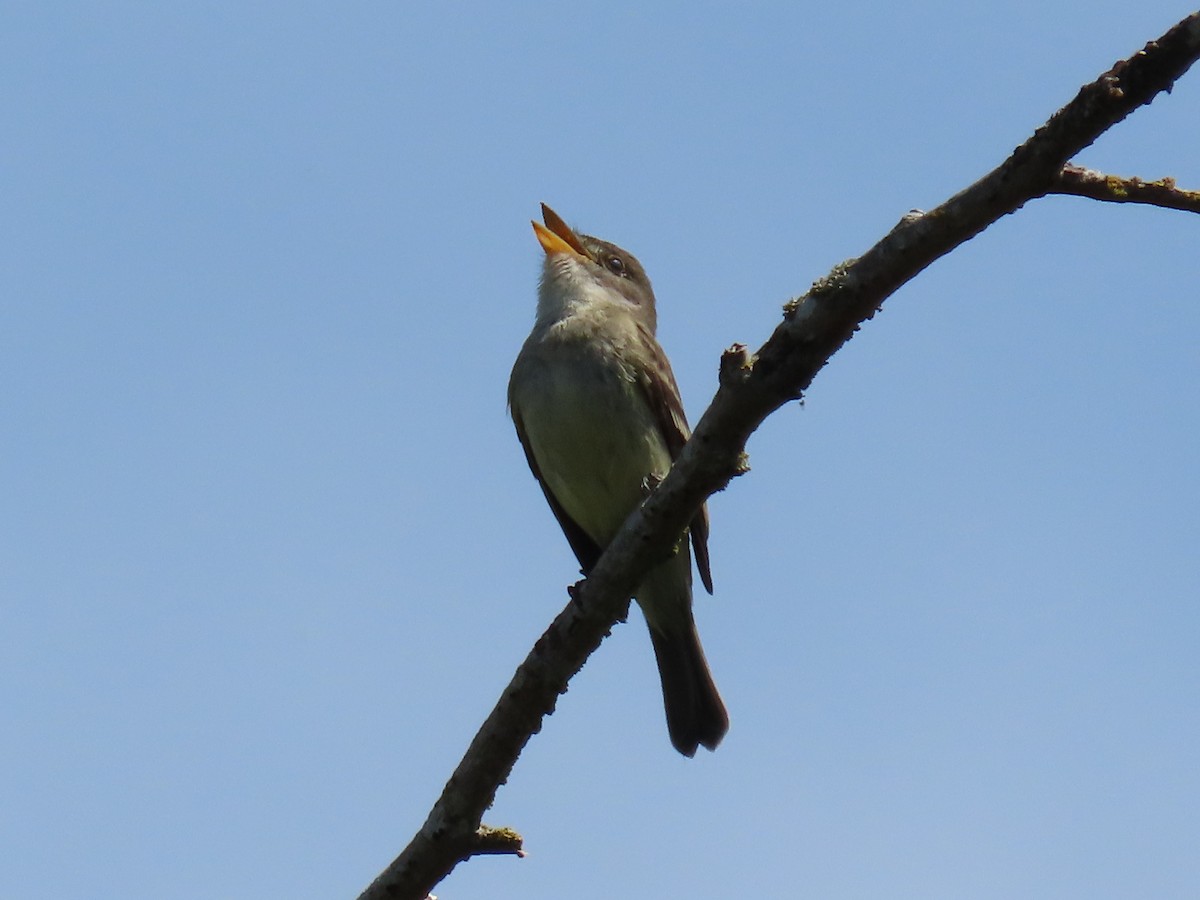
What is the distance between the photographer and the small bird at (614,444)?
7094 millimetres

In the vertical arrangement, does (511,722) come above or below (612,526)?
below

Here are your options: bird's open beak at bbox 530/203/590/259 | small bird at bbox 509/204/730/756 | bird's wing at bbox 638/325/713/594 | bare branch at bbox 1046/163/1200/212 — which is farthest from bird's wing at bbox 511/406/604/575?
bare branch at bbox 1046/163/1200/212

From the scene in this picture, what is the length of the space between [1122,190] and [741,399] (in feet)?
3.98

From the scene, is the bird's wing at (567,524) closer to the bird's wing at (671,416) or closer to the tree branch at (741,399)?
the bird's wing at (671,416)

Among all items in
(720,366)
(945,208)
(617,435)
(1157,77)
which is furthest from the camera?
(617,435)

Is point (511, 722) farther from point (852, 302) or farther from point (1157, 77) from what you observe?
point (1157, 77)

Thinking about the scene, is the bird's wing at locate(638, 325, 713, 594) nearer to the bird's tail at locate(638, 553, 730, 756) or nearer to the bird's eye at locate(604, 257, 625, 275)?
the bird's tail at locate(638, 553, 730, 756)

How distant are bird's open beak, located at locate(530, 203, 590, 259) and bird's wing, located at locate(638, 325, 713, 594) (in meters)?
1.47

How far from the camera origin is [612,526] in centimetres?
750

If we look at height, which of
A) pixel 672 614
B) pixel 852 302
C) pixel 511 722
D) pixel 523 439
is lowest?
pixel 511 722

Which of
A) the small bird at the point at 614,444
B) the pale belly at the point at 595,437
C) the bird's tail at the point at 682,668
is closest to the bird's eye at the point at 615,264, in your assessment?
the small bird at the point at 614,444

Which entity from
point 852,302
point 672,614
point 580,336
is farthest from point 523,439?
point 852,302

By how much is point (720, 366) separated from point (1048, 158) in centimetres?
108

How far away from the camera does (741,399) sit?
13.6 feet
